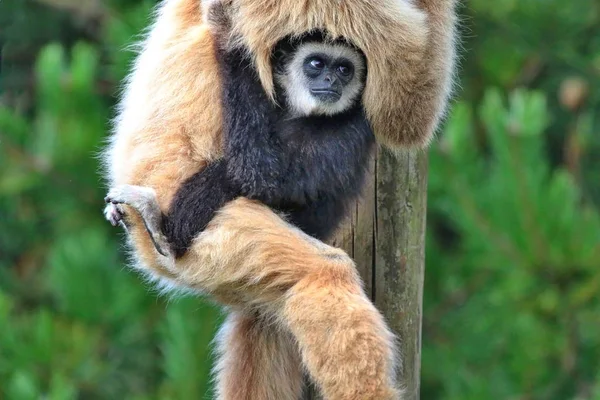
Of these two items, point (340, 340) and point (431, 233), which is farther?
point (431, 233)

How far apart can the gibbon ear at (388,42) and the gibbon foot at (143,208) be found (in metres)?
0.67

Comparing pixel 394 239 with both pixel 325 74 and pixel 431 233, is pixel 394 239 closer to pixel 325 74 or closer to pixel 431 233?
pixel 325 74

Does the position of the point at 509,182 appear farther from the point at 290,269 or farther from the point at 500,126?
the point at 290,269

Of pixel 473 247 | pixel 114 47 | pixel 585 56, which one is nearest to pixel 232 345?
pixel 473 247

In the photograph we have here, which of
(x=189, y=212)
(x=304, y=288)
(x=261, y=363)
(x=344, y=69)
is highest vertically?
(x=344, y=69)

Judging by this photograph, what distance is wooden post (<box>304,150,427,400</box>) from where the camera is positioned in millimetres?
4551

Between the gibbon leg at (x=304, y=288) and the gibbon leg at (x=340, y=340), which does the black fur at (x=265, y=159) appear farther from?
the gibbon leg at (x=340, y=340)

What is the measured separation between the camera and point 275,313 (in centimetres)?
423

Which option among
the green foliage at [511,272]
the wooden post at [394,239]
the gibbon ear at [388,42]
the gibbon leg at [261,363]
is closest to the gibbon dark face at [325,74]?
the gibbon ear at [388,42]

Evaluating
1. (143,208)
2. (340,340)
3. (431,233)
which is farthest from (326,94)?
(431,233)

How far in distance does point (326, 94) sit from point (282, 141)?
27cm

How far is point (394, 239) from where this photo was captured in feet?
15.0

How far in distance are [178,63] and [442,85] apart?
1.13m

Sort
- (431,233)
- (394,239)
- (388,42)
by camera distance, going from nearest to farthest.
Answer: (388,42) → (394,239) → (431,233)
